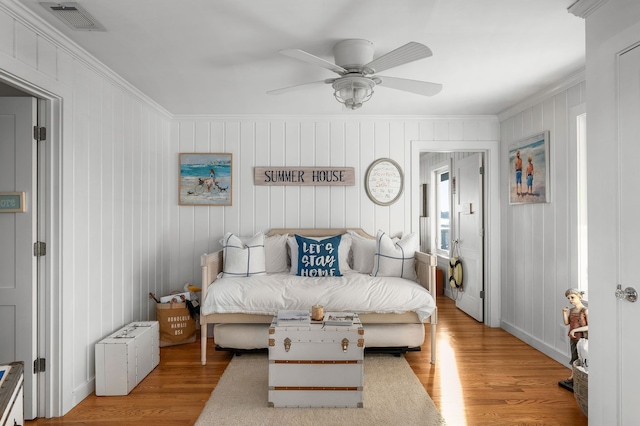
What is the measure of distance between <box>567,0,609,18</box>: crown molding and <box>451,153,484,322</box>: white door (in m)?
2.62

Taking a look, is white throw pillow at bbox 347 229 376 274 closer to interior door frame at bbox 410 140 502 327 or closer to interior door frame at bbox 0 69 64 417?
interior door frame at bbox 410 140 502 327

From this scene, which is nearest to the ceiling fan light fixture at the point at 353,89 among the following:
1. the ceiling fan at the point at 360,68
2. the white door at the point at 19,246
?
the ceiling fan at the point at 360,68

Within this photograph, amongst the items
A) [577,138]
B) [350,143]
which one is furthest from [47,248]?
[577,138]

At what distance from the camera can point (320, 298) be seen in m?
3.46

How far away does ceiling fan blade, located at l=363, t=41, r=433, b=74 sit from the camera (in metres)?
2.25

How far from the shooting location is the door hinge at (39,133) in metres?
2.59

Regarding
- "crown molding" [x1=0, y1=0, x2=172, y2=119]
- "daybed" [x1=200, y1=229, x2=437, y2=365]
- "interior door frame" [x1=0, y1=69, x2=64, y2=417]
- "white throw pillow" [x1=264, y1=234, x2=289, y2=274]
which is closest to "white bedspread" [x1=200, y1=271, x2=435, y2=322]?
"daybed" [x1=200, y1=229, x2=437, y2=365]

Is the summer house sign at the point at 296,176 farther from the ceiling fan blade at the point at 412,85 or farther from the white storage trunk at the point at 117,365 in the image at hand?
the white storage trunk at the point at 117,365

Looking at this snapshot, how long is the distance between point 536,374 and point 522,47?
2431 millimetres

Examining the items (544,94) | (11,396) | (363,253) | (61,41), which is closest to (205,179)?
(363,253)

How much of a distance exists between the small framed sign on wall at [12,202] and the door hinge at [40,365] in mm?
939

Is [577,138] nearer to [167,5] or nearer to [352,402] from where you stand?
[352,402]

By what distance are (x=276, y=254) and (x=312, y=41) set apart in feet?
7.58

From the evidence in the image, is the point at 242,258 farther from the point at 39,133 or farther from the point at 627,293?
the point at 627,293
